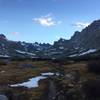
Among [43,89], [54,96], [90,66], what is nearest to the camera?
[54,96]

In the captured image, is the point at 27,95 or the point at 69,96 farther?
the point at 27,95

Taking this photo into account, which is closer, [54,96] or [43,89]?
[54,96]

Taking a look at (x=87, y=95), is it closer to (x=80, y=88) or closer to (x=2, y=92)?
(x=80, y=88)

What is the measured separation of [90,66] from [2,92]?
140 feet

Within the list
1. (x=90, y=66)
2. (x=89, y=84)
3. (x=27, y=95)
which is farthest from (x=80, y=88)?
(x=90, y=66)

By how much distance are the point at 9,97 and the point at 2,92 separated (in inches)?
151

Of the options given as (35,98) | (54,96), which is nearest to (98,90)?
(54,96)

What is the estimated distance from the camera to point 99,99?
1837 inches

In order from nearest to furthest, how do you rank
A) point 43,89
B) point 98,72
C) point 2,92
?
1. point 2,92
2. point 43,89
3. point 98,72

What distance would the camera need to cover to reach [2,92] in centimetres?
5372

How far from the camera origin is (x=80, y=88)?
52.4 metres

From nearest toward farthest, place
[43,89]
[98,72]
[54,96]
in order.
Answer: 1. [54,96]
2. [43,89]
3. [98,72]

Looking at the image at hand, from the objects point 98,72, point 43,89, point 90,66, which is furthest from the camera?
point 90,66

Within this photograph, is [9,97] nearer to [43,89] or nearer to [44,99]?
[44,99]
